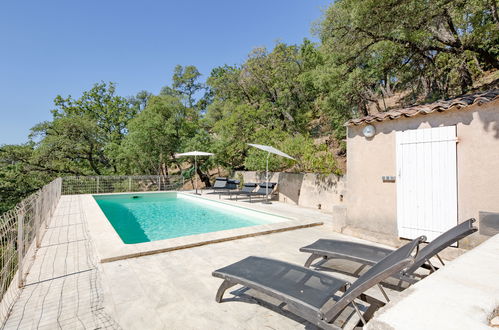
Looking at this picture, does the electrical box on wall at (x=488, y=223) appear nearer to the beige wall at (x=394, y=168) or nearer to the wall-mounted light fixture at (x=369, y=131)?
the beige wall at (x=394, y=168)

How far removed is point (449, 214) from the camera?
4465 millimetres

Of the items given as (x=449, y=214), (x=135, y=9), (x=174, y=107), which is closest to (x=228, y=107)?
(x=174, y=107)

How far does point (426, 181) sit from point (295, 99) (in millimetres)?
16030

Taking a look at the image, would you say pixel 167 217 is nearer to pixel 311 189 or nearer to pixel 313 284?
pixel 311 189

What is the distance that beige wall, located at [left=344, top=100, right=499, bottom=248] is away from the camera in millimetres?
4074

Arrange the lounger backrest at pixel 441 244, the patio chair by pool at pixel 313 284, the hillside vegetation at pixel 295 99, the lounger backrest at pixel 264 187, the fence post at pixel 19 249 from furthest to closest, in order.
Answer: the lounger backrest at pixel 264 187, the hillside vegetation at pixel 295 99, the fence post at pixel 19 249, the lounger backrest at pixel 441 244, the patio chair by pool at pixel 313 284

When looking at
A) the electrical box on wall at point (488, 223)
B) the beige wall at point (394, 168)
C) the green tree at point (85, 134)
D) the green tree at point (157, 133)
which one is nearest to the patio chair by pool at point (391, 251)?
the electrical box on wall at point (488, 223)

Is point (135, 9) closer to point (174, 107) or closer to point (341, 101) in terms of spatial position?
point (174, 107)

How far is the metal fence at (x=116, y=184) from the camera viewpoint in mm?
16141

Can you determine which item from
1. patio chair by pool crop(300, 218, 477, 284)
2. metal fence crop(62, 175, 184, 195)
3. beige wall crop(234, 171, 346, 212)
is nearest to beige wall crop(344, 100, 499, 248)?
patio chair by pool crop(300, 218, 477, 284)

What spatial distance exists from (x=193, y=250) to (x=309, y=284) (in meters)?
2.95

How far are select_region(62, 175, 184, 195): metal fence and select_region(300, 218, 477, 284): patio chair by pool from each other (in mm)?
16446

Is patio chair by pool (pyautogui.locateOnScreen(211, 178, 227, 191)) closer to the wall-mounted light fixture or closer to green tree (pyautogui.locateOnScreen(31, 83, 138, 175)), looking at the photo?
the wall-mounted light fixture

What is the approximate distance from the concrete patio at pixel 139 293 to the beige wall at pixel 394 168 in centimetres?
192
